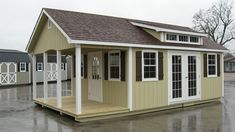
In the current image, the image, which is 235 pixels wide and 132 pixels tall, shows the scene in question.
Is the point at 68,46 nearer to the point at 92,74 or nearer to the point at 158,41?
the point at 92,74

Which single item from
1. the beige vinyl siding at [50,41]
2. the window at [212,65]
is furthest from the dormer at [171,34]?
the beige vinyl siding at [50,41]

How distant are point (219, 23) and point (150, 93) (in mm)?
34699

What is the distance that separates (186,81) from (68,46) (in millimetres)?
5161

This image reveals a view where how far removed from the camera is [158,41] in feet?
33.0

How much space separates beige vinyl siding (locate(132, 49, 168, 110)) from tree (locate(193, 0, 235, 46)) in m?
31.9

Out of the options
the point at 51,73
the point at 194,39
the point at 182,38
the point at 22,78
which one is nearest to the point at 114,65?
the point at 182,38

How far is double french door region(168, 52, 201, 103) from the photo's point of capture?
33.6ft

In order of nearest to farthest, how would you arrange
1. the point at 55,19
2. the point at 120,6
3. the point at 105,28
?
the point at 55,19 < the point at 105,28 < the point at 120,6

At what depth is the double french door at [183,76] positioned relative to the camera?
33.6 ft

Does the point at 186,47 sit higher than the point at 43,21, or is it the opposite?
the point at 43,21

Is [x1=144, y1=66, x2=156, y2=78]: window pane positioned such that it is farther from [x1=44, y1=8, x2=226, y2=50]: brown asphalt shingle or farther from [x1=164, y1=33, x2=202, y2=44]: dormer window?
[x1=164, y1=33, x2=202, y2=44]: dormer window

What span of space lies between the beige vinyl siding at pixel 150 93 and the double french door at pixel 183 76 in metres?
0.27

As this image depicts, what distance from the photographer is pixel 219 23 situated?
4003 centimetres

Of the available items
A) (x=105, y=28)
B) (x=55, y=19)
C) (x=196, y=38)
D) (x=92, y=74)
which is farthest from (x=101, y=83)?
(x=196, y=38)
